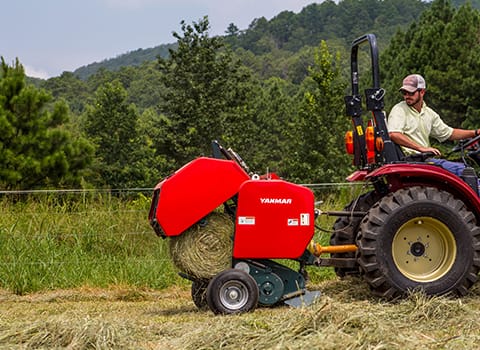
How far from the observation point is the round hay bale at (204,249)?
18.9ft

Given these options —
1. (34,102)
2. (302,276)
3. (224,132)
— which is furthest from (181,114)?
(302,276)

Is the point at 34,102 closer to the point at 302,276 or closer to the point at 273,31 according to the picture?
the point at 302,276

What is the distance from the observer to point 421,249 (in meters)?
5.87

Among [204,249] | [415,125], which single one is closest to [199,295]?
[204,249]

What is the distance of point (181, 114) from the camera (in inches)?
1179

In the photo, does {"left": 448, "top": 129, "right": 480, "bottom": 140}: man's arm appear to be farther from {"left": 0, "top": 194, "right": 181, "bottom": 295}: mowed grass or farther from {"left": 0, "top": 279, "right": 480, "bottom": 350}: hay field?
{"left": 0, "top": 194, "right": 181, "bottom": 295}: mowed grass

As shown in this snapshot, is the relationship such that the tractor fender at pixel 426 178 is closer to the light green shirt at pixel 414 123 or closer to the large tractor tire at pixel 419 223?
the large tractor tire at pixel 419 223

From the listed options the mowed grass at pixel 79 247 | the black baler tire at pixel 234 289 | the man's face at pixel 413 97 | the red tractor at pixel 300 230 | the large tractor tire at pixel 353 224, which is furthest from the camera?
the mowed grass at pixel 79 247

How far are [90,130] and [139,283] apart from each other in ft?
112

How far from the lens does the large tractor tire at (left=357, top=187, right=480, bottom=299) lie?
18.6ft

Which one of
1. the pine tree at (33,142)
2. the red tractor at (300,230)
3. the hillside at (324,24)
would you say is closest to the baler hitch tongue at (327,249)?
the red tractor at (300,230)

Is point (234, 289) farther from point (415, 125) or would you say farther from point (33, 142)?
point (33, 142)

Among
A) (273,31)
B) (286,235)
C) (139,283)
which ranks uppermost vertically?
(273,31)

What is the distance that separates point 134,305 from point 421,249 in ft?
8.34
